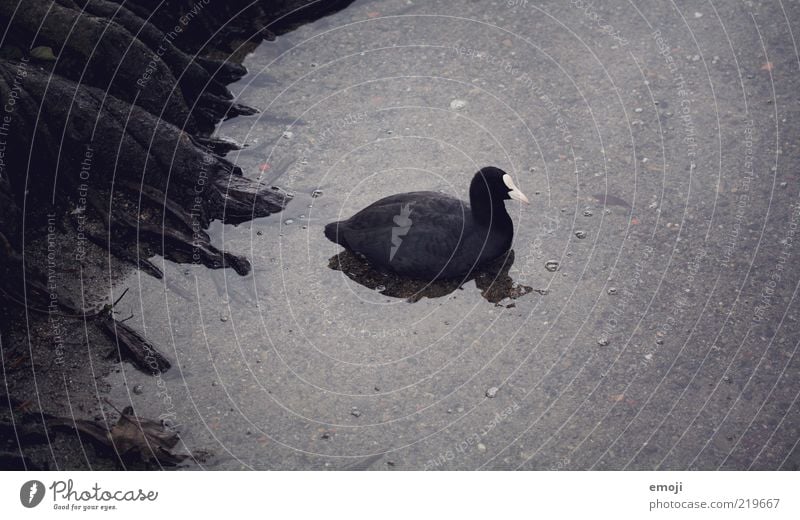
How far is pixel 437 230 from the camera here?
7.56 metres

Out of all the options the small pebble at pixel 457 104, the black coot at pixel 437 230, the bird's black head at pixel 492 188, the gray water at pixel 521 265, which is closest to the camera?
the gray water at pixel 521 265

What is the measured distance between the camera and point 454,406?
272 inches

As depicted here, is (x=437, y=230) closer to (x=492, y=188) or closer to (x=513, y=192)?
(x=492, y=188)

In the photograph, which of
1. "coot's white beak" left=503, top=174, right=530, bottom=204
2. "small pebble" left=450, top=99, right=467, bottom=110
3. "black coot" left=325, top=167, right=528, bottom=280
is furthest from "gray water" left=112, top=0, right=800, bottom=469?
"coot's white beak" left=503, top=174, right=530, bottom=204

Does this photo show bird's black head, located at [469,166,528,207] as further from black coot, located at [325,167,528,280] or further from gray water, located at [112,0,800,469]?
gray water, located at [112,0,800,469]

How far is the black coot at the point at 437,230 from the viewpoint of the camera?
24.8 feet

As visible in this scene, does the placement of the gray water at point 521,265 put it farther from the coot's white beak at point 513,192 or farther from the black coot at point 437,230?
the coot's white beak at point 513,192

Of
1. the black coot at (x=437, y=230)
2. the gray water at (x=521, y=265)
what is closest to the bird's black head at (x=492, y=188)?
the black coot at (x=437, y=230)

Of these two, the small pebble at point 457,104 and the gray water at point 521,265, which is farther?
the small pebble at point 457,104

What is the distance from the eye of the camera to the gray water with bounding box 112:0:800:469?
6723 mm

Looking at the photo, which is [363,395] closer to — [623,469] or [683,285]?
[623,469]

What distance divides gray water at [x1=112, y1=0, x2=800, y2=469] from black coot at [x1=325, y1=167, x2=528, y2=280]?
31 cm

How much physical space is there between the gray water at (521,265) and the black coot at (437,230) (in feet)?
1.03

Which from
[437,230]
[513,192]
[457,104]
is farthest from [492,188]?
[457,104]
